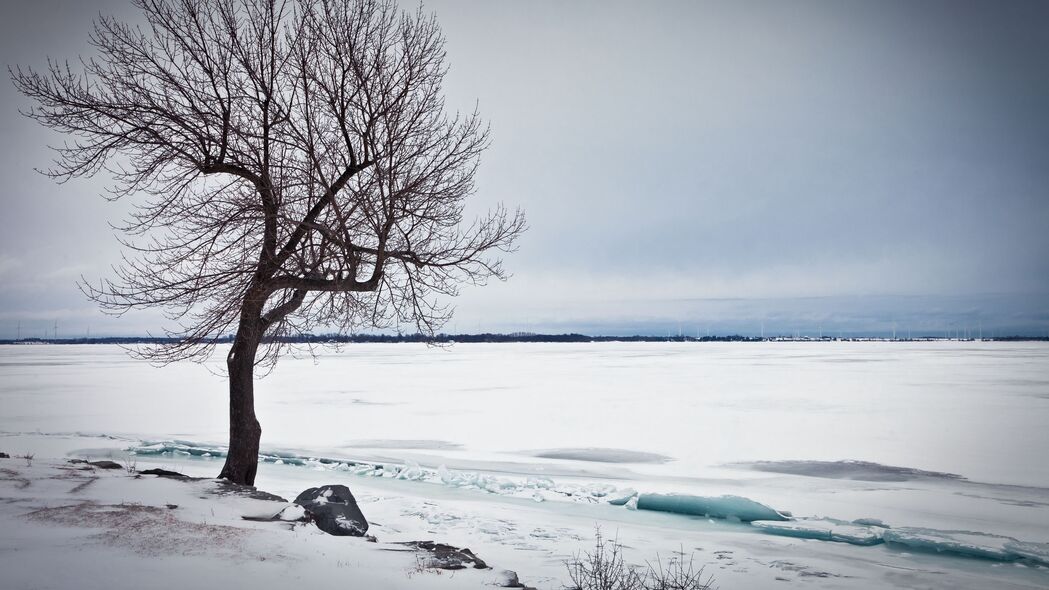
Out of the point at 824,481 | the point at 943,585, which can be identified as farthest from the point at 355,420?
the point at 943,585

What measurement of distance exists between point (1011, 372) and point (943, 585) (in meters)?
A: 44.0

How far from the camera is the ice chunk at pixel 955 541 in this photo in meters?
9.22

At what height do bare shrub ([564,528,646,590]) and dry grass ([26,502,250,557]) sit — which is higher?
dry grass ([26,502,250,557])

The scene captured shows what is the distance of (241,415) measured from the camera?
10898 millimetres

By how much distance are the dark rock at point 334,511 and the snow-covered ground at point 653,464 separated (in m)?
0.51

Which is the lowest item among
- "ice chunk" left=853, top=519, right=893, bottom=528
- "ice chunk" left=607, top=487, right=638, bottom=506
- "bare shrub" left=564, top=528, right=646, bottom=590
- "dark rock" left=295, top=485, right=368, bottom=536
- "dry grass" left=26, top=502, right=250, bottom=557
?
"ice chunk" left=607, top=487, right=638, bottom=506

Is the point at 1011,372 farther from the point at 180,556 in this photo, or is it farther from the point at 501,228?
the point at 180,556

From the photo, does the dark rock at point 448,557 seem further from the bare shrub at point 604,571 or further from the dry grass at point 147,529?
the dry grass at point 147,529

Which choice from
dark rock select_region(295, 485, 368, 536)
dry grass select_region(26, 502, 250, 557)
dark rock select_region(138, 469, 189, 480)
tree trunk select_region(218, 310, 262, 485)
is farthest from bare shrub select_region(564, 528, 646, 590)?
dark rock select_region(138, 469, 189, 480)

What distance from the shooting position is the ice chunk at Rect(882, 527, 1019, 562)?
9219 millimetres

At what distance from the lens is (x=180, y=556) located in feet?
20.9

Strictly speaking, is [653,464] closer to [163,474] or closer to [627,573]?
[627,573]

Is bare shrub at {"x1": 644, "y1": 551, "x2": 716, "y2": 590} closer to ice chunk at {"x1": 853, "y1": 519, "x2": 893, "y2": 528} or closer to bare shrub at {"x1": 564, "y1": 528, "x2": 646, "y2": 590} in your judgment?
bare shrub at {"x1": 564, "y1": 528, "x2": 646, "y2": 590}

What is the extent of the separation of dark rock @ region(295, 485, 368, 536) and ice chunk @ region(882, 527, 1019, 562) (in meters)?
8.05
